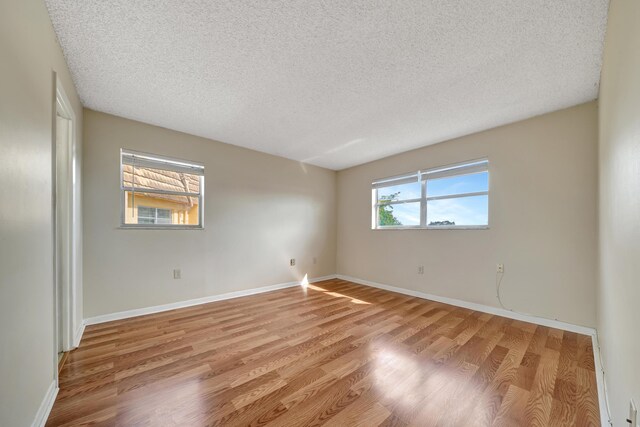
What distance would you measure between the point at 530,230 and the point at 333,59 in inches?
112

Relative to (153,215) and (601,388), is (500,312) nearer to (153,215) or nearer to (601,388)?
(601,388)

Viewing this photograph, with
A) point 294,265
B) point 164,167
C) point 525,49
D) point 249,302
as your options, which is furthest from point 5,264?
point 294,265

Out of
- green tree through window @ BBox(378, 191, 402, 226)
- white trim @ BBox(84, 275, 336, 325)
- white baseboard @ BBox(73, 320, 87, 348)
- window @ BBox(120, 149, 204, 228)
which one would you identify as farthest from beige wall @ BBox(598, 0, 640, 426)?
window @ BBox(120, 149, 204, 228)

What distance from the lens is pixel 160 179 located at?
3143mm

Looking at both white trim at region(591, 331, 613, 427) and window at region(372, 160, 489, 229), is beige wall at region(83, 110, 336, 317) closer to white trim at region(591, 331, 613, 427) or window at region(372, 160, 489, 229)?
window at region(372, 160, 489, 229)

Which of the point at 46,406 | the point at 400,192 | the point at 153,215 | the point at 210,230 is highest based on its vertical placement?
the point at 400,192

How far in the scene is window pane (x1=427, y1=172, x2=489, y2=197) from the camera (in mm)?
3168

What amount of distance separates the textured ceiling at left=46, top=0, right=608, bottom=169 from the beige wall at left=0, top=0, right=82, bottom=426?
1.48ft

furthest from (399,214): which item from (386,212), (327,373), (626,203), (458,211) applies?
(626,203)

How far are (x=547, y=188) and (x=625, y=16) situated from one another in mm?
2100

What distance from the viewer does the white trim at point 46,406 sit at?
1.25 meters

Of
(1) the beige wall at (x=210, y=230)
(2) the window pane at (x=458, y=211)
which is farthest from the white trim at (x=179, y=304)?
(2) the window pane at (x=458, y=211)

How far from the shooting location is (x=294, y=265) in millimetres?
4465

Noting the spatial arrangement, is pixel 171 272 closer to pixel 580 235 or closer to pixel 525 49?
pixel 525 49
